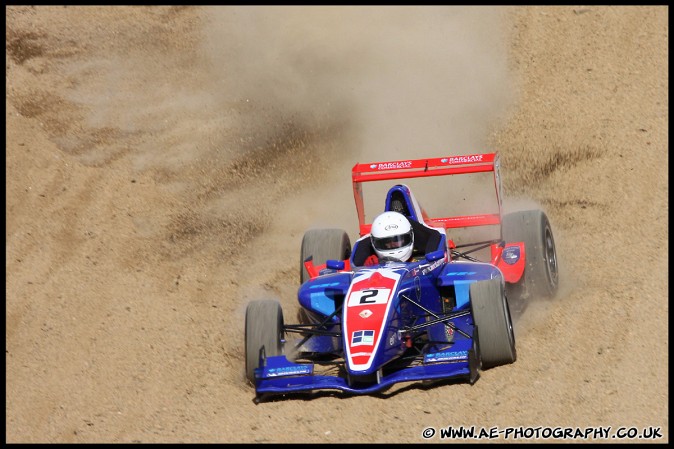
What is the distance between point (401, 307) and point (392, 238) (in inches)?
45.2

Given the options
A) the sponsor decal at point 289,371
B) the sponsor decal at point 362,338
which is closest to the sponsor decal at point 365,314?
the sponsor decal at point 362,338

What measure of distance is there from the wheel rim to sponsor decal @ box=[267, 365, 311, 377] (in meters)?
4.06

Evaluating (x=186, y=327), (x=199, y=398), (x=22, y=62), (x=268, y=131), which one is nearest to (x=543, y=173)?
(x=268, y=131)

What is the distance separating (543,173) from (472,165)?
3.77 meters

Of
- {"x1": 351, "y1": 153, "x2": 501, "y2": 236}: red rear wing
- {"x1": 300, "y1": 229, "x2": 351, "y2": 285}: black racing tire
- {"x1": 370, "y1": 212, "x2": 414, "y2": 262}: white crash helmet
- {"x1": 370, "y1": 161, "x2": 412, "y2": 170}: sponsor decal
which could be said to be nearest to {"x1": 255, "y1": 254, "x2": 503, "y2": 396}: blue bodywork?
{"x1": 370, "y1": 212, "x2": 414, "y2": 262}: white crash helmet

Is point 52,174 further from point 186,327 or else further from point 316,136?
point 186,327

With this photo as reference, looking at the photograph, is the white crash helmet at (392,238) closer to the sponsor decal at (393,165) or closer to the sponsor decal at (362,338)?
the sponsor decal at (393,165)

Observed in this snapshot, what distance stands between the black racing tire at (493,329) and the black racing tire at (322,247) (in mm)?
3281

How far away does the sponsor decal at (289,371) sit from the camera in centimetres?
1045

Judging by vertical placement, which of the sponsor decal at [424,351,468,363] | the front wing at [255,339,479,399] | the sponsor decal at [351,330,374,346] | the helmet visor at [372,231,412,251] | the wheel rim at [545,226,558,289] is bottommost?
the front wing at [255,339,479,399]

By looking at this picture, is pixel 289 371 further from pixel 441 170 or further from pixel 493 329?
pixel 441 170

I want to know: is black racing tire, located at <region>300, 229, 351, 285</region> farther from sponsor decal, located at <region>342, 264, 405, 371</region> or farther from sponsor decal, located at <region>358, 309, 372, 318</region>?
sponsor decal, located at <region>358, 309, 372, 318</region>

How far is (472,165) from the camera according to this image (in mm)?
13477

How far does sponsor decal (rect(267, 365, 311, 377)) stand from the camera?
412 inches
